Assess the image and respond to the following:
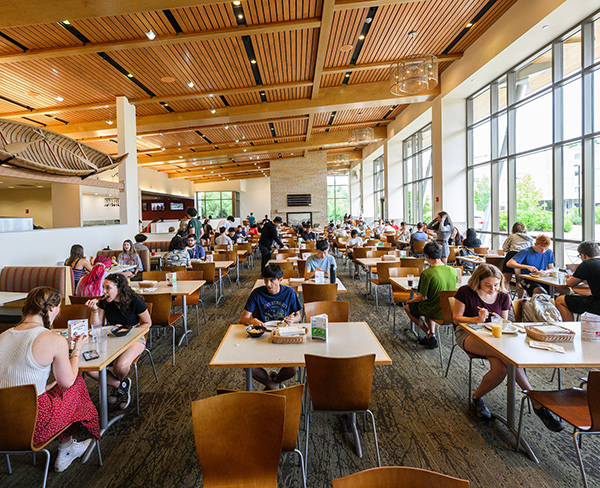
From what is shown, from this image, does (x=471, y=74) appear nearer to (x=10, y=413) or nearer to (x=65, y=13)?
(x=65, y=13)

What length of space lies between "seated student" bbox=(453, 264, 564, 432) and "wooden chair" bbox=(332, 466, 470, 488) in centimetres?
213

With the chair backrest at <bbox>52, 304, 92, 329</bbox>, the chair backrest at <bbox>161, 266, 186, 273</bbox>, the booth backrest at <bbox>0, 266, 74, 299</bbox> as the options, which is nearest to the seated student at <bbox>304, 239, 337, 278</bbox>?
the chair backrest at <bbox>161, 266, 186, 273</bbox>

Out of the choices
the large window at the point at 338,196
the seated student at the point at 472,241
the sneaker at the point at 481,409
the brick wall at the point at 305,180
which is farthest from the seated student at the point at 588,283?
the large window at the point at 338,196

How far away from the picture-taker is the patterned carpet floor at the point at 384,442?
2.40 m

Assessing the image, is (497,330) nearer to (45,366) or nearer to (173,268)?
(45,366)

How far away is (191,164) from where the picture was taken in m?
21.3

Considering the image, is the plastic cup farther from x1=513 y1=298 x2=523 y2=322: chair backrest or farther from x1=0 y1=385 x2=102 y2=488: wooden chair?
x1=0 y1=385 x2=102 y2=488: wooden chair

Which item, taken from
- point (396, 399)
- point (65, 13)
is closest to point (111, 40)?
point (65, 13)

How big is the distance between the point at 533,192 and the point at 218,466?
8.76m

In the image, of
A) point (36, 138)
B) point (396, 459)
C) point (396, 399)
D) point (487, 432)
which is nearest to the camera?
point (396, 459)

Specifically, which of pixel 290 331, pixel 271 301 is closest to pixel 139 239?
pixel 271 301

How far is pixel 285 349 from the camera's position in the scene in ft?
8.42

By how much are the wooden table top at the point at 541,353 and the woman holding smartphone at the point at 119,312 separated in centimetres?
289

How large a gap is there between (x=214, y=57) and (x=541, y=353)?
26.5 feet
